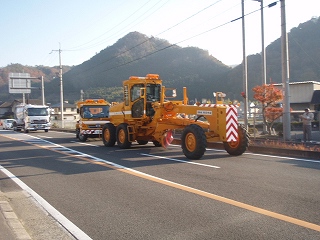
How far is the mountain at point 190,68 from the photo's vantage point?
71.0m

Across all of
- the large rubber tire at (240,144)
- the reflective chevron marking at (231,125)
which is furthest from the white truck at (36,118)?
the reflective chevron marking at (231,125)

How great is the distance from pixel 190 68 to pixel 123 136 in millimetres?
67261

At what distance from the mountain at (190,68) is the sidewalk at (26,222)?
58.5m

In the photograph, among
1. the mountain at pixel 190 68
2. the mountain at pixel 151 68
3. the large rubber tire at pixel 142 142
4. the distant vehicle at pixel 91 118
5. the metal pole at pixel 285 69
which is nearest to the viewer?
the metal pole at pixel 285 69

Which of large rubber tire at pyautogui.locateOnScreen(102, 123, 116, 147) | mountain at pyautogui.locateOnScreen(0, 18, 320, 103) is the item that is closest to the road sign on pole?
mountain at pyautogui.locateOnScreen(0, 18, 320, 103)

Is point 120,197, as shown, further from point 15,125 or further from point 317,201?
point 15,125

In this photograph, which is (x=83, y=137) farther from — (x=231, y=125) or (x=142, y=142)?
(x=231, y=125)

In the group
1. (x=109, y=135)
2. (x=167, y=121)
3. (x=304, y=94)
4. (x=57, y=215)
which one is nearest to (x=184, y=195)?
(x=57, y=215)

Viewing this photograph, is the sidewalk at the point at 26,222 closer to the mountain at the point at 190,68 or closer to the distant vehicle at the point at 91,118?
the distant vehicle at the point at 91,118

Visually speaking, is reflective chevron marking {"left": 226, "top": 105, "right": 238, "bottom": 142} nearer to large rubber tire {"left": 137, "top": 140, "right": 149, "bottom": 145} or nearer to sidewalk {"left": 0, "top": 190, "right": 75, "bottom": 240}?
large rubber tire {"left": 137, "top": 140, "right": 149, "bottom": 145}

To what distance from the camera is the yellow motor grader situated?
13656 mm

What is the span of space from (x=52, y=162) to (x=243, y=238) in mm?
9747

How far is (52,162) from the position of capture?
45.1 feet

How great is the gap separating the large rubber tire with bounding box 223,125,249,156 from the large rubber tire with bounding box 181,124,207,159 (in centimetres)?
161
